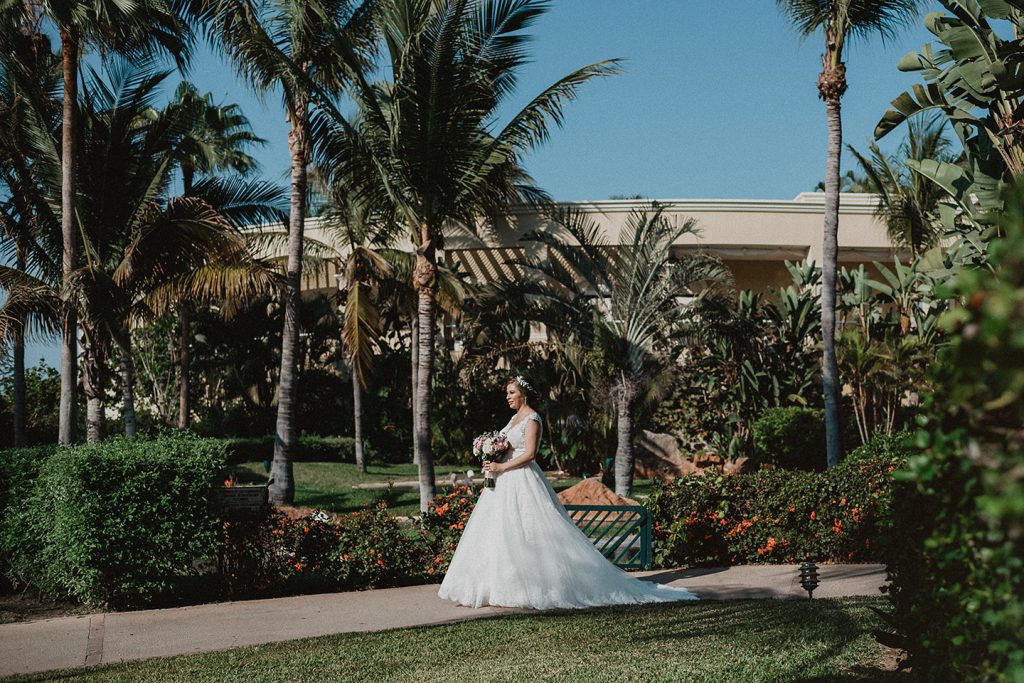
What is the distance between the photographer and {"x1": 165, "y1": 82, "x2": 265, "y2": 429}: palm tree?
22719mm

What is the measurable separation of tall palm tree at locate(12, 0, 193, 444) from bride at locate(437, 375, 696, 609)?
6784mm

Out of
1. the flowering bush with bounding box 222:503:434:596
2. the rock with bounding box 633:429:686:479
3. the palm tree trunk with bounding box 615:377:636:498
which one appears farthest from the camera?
the rock with bounding box 633:429:686:479

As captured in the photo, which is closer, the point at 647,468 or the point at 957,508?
the point at 957,508

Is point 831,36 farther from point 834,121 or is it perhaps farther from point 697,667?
point 697,667

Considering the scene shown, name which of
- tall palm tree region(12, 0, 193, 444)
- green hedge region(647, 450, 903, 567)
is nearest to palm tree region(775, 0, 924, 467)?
green hedge region(647, 450, 903, 567)

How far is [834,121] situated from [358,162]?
8.56 metres

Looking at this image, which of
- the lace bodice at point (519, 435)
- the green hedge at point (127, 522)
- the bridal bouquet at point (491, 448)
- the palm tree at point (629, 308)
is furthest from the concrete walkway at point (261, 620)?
the palm tree at point (629, 308)

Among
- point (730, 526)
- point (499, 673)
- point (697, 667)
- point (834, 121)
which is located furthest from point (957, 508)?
point (834, 121)

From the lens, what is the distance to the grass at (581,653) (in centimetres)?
586

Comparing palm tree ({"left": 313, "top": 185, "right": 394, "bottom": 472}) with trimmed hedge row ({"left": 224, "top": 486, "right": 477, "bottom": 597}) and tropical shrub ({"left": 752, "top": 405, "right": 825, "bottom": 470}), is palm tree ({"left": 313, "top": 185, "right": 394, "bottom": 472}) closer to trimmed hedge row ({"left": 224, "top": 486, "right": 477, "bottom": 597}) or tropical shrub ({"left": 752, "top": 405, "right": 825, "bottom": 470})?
trimmed hedge row ({"left": 224, "top": 486, "right": 477, "bottom": 597})

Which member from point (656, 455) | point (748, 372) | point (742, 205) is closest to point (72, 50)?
point (748, 372)

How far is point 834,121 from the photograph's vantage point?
54.0ft

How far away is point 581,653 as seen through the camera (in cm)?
643

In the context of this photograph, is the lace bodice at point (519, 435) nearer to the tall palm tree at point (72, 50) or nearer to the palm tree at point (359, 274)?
the palm tree at point (359, 274)
